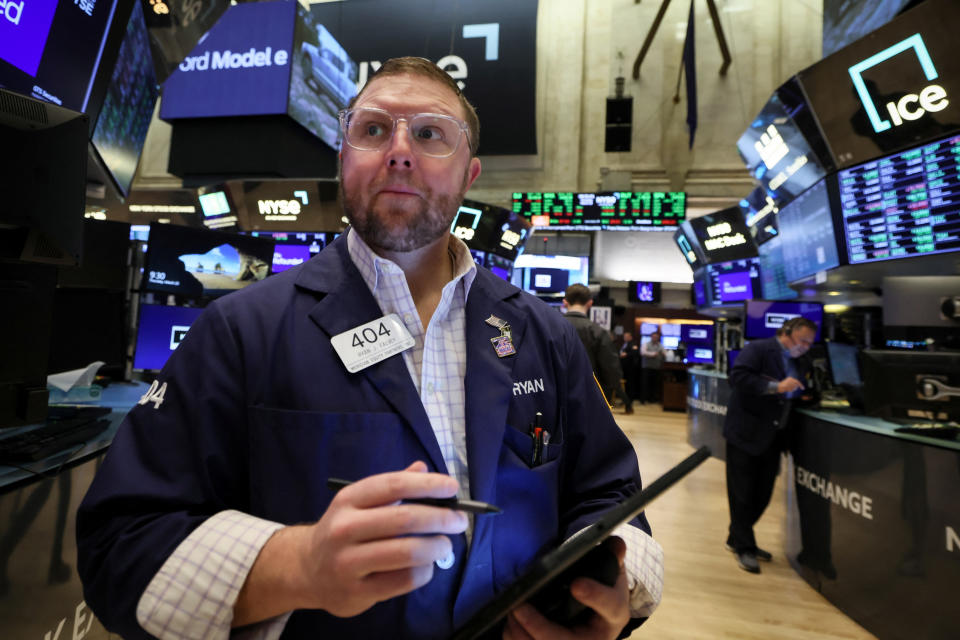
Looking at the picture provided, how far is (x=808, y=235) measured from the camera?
15.8 feet

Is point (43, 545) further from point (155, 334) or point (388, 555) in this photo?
point (155, 334)

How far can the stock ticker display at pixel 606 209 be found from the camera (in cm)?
985

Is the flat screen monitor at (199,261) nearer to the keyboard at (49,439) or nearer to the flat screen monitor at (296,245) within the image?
the keyboard at (49,439)

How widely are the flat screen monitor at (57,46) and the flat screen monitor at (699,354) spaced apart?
12014 millimetres

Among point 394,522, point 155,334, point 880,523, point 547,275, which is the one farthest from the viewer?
point 547,275

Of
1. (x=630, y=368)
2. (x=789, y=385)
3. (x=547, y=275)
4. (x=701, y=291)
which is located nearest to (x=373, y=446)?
(x=789, y=385)

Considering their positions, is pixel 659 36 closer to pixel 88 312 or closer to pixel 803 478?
pixel 803 478

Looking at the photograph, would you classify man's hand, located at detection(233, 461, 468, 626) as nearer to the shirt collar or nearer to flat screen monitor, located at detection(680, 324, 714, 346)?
the shirt collar

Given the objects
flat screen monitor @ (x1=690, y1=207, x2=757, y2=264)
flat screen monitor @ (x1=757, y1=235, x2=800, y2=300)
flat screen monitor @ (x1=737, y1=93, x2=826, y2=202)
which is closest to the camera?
flat screen monitor @ (x1=737, y1=93, x2=826, y2=202)

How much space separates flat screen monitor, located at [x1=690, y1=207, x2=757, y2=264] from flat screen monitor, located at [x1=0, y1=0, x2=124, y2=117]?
7198 millimetres

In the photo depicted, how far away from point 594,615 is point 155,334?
3.03 m

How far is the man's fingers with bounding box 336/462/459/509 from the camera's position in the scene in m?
0.55

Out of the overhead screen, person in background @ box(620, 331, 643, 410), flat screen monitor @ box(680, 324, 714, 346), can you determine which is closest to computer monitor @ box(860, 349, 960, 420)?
the overhead screen

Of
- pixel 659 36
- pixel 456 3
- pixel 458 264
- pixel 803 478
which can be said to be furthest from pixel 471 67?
pixel 458 264
